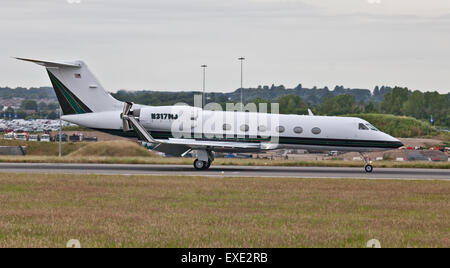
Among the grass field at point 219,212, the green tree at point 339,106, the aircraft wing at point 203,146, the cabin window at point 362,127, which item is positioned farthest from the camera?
the green tree at point 339,106

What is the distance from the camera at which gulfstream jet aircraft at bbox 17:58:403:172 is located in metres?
34.9

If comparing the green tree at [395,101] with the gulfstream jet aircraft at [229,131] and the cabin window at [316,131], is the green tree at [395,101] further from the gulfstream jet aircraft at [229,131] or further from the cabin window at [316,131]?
the cabin window at [316,131]

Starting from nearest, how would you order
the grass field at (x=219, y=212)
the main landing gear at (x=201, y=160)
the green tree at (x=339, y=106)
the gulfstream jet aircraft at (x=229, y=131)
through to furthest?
the grass field at (x=219, y=212) → the gulfstream jet aircraft at (x=229, y=131) → the main landing gear at (x=201, y=160) → the green tree at (x=339, y=106)

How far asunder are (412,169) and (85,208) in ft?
81.3

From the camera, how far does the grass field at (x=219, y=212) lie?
13477mm

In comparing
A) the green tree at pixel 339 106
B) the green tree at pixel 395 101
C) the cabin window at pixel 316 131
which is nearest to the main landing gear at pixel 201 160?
the cabin window at pixel 316 131

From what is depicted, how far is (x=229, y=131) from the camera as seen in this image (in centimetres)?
3522

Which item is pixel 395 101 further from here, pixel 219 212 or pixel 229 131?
pixel 219 212

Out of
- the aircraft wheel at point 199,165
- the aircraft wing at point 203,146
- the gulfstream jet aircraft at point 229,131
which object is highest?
the gulfstream jet aircraft at point 229,131

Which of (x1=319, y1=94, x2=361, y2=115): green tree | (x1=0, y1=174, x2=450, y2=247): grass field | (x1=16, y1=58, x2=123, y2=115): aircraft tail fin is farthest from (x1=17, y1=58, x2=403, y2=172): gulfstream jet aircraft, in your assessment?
(x1=319, y1=94, x2=361, y2=115): green tree

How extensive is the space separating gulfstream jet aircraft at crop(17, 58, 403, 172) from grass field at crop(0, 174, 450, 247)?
7.53 meters

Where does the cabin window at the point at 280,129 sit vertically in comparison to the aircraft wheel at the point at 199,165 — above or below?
above

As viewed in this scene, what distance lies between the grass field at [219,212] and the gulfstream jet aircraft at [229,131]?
24.7 feet
